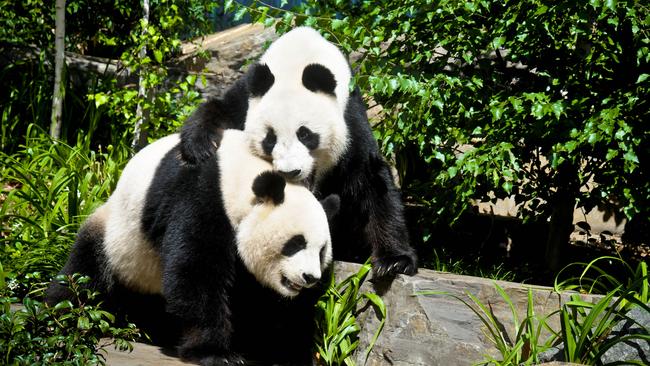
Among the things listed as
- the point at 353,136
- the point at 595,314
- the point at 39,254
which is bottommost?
the point at 39,254

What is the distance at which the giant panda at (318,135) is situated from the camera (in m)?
4.34

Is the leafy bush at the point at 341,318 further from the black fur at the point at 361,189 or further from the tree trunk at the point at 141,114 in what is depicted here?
the tree trunk at the point at 141,114

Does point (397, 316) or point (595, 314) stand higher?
point (595, 314)

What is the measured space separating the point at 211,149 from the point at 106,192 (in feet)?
7.27

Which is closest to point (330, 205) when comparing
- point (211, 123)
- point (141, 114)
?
point (211, 123)

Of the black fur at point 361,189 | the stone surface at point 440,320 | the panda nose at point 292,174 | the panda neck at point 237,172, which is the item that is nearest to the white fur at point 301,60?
the black fur at point 361,189

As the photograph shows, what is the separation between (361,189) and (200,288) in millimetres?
1191

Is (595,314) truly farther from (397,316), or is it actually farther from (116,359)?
(116,359)

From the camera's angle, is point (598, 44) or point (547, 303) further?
point (598, 44)

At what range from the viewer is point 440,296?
168 inches

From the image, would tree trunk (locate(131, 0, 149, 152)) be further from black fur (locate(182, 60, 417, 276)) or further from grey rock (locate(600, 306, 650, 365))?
grey rock (locate(600, 306, 650, 365))

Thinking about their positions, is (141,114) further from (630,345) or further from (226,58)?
(630,345)

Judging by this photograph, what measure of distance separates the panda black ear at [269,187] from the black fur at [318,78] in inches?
28.3

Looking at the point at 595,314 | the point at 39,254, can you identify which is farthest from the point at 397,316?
the point at 39,254
